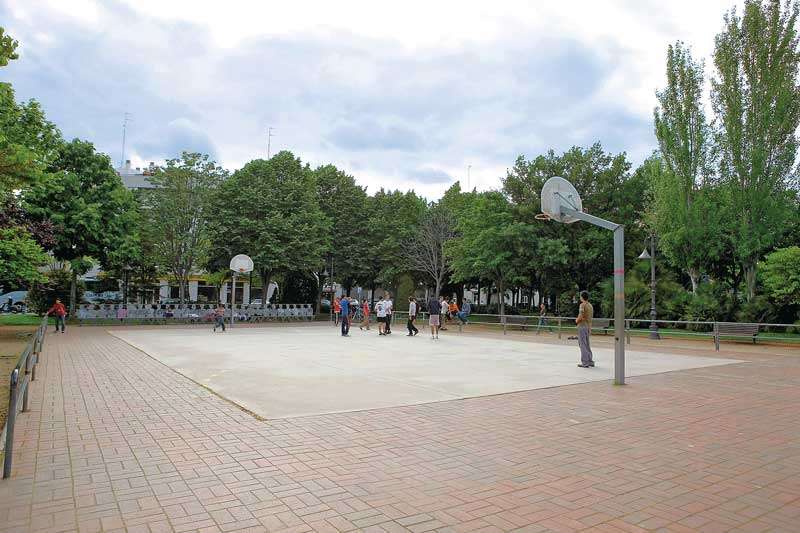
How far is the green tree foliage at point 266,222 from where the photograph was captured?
33.3 m

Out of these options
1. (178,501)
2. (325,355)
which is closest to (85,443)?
(178,501)

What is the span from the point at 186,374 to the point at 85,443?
4994 mm

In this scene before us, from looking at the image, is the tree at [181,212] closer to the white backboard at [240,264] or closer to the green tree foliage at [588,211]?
the white backboard at [240,264]

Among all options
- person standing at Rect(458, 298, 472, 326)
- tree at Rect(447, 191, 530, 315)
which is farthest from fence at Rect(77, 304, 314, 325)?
tree at Rect(447, 191, 530, 315)

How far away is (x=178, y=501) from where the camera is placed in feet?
13.2

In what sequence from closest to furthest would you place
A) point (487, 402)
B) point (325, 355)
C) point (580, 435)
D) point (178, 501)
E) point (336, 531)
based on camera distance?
1. point (336, 531)
2. point (178, 501)
3. point (580, 435)
4. point (487, 402)
5. point (325, 355)

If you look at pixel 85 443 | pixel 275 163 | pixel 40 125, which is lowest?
pixel 85 443

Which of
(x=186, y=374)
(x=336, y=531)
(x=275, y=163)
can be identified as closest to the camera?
(x=336, y=531)

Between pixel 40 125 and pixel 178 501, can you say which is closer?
pixel 178 501

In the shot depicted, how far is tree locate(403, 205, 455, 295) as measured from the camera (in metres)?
38.6

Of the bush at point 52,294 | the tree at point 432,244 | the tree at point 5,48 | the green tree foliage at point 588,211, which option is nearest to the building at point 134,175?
the bush at point 52,294

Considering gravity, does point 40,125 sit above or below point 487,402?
above

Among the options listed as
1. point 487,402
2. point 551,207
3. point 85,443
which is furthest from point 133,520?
point 551,207

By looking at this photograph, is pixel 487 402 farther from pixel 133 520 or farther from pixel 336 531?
pixel 133 520
